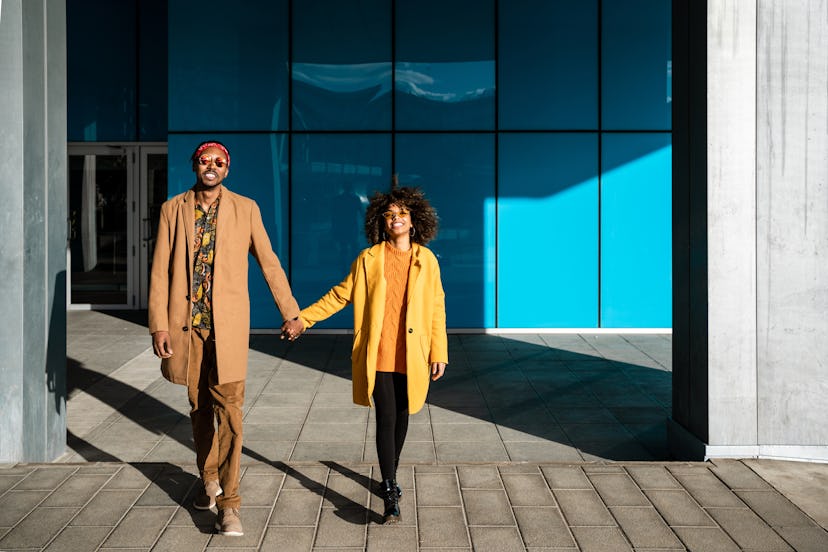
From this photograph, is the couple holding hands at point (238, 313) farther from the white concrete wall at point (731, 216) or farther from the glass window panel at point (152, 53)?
the glass window panel at point (152, 53)

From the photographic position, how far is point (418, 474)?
4965 mm

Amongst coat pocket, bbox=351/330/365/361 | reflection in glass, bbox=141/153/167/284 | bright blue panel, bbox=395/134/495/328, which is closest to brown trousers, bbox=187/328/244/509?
coat pocket, bbox=351/330/365/361

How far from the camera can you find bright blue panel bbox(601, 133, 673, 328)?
475 inches

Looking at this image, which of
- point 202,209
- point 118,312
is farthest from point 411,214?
point 118,312

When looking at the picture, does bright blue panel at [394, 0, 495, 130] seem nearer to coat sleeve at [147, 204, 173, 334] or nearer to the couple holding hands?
the couple holding hands

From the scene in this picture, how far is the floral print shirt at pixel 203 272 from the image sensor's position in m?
4.29

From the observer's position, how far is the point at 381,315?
14.5 ft

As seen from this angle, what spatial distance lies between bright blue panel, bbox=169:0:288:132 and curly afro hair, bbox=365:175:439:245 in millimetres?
7781

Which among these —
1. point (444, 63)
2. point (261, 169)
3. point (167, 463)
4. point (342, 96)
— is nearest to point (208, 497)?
point (167, 463)

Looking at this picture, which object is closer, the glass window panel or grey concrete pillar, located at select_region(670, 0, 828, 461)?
grey concrete pillar, located at select_region(670, 0, 828, 461)

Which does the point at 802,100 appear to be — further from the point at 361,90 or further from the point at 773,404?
the point at 361,90

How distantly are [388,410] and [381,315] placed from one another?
52 centimetres

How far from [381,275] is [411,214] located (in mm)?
433

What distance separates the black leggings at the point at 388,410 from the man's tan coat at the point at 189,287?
67 centimetres
